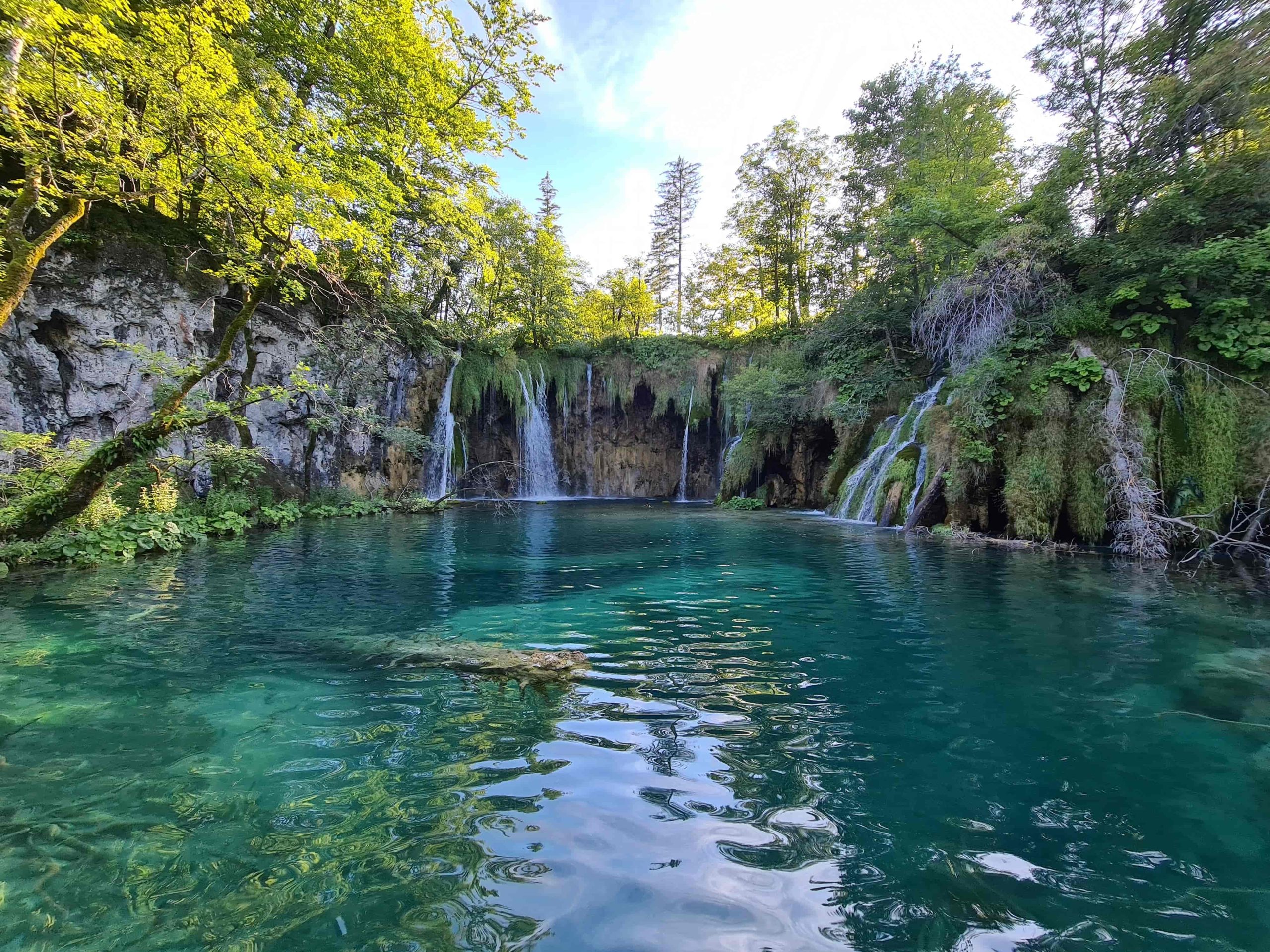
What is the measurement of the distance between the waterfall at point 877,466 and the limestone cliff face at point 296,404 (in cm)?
424

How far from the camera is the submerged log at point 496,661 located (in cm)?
401

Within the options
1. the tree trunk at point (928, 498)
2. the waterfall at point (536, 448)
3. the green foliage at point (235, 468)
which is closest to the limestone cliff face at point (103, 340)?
the green foliage at point (235, 468)

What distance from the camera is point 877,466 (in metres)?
14.9

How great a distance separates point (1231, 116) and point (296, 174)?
15.8 metres

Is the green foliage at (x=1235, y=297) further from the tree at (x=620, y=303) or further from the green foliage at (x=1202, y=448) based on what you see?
the tree at (x=620, y=303)

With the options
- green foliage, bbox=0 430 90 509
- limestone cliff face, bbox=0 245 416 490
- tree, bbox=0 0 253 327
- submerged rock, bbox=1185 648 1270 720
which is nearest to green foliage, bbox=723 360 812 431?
limestone cliff face, bbox=0 245 416 490

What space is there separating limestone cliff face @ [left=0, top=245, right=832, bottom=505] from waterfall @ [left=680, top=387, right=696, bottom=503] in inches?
16.6

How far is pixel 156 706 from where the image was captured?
3.46 m

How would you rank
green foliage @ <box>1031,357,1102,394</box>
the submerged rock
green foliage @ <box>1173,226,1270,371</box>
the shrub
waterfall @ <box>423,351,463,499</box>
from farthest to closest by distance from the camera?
waterfall @ <box>423,351,463,499</box>
green foliage @ <box>1031,357,1102,394</box>
the shrub
green foliage @ <box>1173,226,1270,371</box>
the submerged rock

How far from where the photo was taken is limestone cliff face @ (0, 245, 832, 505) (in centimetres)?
1076

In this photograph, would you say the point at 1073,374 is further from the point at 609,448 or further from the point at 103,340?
the point at 609,448

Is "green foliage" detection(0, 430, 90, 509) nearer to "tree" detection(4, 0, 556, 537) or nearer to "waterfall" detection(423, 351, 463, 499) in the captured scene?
"tree" detection(4, 0, 556, 537)

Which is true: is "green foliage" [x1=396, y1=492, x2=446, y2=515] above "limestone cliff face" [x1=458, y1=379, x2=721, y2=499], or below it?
below

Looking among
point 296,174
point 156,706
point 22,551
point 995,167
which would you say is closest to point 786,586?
point 156,706
